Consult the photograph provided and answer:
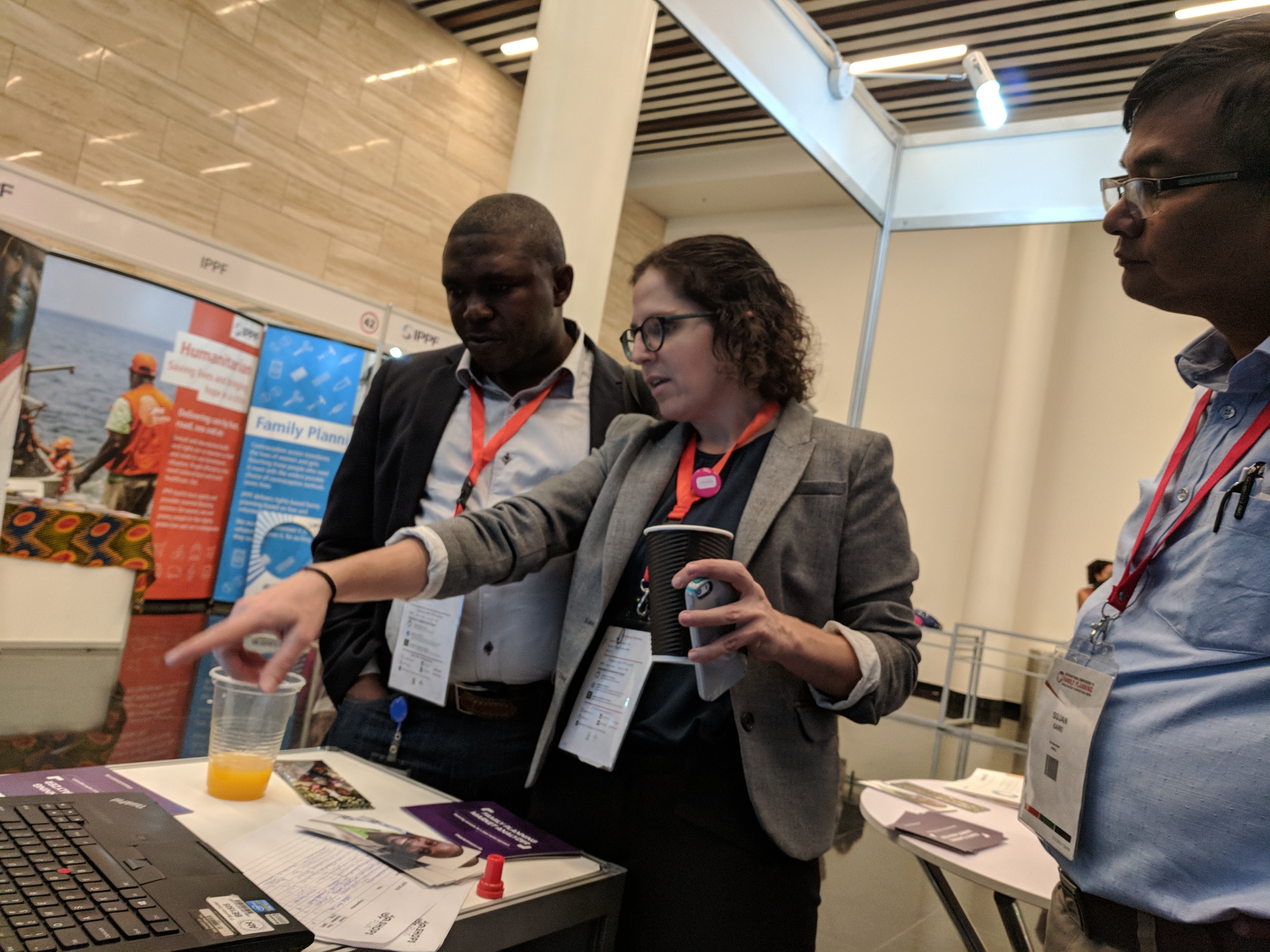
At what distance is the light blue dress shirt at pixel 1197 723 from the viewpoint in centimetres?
89

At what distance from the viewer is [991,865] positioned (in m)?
1.58

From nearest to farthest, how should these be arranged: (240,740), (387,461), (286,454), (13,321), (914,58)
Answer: (240,740), (387,461), (13,321), (286,454), (914,58)

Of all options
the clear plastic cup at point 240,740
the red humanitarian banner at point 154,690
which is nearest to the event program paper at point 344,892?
the clear plastic cup at point 240,740

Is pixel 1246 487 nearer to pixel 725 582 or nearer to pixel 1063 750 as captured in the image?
pixel 1063 750

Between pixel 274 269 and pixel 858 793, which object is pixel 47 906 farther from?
pixel 858 793

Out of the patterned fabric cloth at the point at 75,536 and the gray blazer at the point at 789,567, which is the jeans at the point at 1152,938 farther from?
the patterned fabric cloth at the point at 75,536

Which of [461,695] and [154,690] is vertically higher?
[461,695]

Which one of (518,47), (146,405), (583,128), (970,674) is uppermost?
(518,47)

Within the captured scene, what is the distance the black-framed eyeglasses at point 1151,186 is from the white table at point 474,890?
104cm

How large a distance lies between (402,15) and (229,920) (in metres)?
9.30

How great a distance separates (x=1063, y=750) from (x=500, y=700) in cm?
92

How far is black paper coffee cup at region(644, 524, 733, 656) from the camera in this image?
1.14 metres

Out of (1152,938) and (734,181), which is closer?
(1152,938)

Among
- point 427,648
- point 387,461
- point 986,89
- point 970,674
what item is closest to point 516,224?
point 387,461
